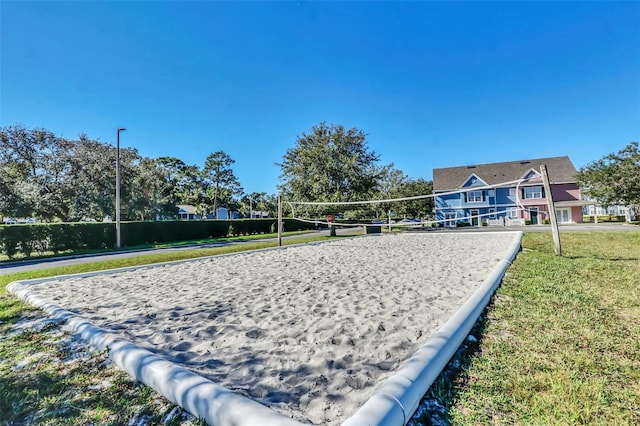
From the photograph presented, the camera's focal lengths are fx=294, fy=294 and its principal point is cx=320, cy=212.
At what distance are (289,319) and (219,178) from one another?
4636 centimetres

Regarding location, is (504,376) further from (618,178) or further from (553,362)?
(618,178)

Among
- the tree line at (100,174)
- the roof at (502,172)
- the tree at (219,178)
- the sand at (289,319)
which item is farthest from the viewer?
the tree at (219,178)

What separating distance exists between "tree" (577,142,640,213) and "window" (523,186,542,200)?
4.94 meters

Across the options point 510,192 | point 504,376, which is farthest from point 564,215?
point 504,376

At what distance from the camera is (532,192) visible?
1228 inches

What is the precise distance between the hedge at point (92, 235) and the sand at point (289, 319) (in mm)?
9545

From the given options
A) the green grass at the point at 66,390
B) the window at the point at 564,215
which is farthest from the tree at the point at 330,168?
the window at the point at 564,215

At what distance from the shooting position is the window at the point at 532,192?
30800mm

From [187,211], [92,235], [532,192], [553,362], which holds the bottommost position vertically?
[553,362]

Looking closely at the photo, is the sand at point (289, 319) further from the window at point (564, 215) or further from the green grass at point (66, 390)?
the window at point (564, 215)

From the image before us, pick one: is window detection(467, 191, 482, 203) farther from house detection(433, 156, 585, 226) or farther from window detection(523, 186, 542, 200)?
window detection(523, 186, 542, 200)

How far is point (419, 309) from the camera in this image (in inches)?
128

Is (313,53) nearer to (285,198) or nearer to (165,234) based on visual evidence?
(285,198)

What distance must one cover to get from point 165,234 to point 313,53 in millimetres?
13601
